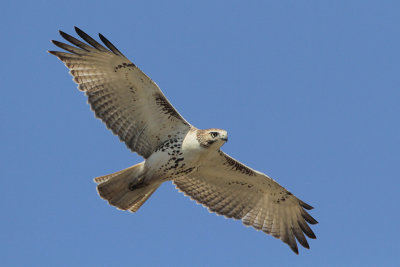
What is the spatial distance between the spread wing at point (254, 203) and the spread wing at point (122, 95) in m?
1.52

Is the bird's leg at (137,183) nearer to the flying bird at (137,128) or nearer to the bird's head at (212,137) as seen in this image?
the flying bird at (137,128)

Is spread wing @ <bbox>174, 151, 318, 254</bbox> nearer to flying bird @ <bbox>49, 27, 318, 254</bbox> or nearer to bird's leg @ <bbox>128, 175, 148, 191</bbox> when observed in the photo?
flying bird @ <bbox>49, 27, 318, 254</bbox>

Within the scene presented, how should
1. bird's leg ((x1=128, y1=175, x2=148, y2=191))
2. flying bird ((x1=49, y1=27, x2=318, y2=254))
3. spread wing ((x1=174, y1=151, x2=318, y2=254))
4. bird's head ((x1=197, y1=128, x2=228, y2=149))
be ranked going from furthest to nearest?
spread wing ((x1=174, y1=151, x2=318, y2=254)), bird's leg ((x1=128, y1=175, x2=148, y2=191)), flying bird ((x1=49, y1=27, x2=318, y2=254)), bird's head ((x1=197, y1=128, x2=228, y2=149))

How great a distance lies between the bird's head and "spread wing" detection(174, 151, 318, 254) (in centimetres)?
180

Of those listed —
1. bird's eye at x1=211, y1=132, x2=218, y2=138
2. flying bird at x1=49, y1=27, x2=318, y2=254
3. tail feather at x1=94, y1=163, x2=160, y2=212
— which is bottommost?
tail feather at x1=94, y1=163, x2=160, y2=212

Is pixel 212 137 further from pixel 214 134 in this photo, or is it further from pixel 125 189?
pixel 125 189

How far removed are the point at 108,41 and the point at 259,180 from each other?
3.87m

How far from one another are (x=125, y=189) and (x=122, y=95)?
1.64m

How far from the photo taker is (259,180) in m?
13.6

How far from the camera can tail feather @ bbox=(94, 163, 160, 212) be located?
1259 cm

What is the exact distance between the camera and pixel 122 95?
41.5ft

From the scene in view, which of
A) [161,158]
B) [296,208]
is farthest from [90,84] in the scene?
[296,208]

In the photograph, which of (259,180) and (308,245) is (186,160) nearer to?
(259,180)

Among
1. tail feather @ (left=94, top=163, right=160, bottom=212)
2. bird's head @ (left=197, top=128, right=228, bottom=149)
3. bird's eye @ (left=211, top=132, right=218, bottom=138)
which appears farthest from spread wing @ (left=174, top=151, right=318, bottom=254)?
bird's eye @ (left=211, top=132, right=218, bottom=138)
